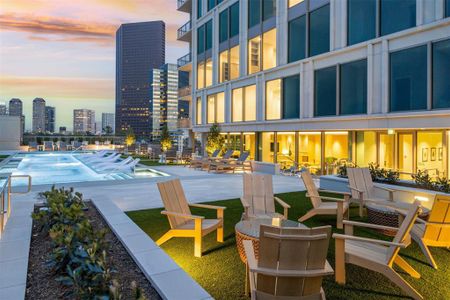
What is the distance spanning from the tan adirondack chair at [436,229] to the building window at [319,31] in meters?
12.6

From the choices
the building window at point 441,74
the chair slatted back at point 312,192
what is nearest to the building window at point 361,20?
the building window at point 441,74

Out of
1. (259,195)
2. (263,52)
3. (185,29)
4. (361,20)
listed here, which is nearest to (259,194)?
(259,195)

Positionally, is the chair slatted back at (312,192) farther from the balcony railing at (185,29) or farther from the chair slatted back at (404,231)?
the balcony railing at (185,29)

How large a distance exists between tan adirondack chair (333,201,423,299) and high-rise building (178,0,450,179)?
933 cm

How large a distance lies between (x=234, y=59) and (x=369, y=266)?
20887 millimetres

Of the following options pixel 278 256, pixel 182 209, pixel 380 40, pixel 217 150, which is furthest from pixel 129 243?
pixel 217 150

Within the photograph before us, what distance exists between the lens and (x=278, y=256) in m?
2.99

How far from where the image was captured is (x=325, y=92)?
16172 mm

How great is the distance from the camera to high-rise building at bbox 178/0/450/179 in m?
Answer: 12.2

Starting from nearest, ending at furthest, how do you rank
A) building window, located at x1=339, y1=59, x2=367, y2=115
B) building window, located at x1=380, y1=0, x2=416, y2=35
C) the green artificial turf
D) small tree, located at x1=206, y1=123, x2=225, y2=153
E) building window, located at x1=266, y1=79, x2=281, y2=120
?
the green artificial turf
building window, located at x1=380, y1=0, x2=416, y2=35
building window, located at x1=339, y1=59, x2=367, y2=115
building window, located at x1=266, y1=79, x2=281, y2=120
small tree, located at x1=206, y1=123, x2=225, y2=153

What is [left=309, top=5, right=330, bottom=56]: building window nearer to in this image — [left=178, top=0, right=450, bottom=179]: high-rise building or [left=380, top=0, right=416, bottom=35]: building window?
[left=178, top=0, right=450, bottom=179]: high-rise building

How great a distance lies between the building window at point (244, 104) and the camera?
21264mm

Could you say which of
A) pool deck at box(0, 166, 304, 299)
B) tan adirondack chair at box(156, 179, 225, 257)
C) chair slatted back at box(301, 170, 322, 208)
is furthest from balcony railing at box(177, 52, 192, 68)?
tan adirondack chair at box(156, 179, 225, 257)

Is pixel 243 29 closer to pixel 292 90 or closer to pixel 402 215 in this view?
pixel 292 90
